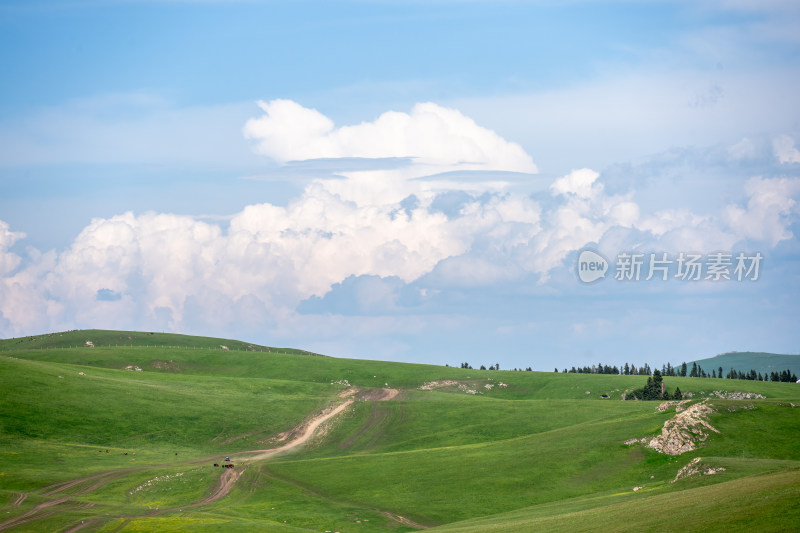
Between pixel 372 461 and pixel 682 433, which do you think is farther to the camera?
pixel 372 461

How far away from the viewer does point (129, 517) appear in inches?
2785

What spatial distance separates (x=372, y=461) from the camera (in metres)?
99.6

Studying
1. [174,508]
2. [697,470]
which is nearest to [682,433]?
[697,470]

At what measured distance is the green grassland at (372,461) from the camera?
61.8 metres

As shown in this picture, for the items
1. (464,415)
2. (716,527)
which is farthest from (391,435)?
(716,527)

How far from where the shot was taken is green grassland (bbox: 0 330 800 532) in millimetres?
61812

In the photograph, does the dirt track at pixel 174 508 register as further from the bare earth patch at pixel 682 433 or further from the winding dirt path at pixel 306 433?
the bare earth patch at pixel 682 433

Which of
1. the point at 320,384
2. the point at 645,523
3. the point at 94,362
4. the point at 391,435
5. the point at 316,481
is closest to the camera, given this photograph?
the point at 645,523

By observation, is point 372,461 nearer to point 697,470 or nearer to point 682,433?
point 682,433

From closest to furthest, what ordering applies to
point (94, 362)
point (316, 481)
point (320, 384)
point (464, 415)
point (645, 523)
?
point (645, 523), point (316, 481), point (464, 415), point (320, 384), point (94, 362)

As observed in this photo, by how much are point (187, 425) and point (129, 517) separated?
58.8 m

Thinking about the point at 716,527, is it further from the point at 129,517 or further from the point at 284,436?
the point at 284,436

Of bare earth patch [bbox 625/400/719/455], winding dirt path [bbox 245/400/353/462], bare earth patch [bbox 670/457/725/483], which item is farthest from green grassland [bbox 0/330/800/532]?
winding dirt path [bbox 245/400/353/462]

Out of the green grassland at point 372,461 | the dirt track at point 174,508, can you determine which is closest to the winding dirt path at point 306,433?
the dirt track at point 174,508
